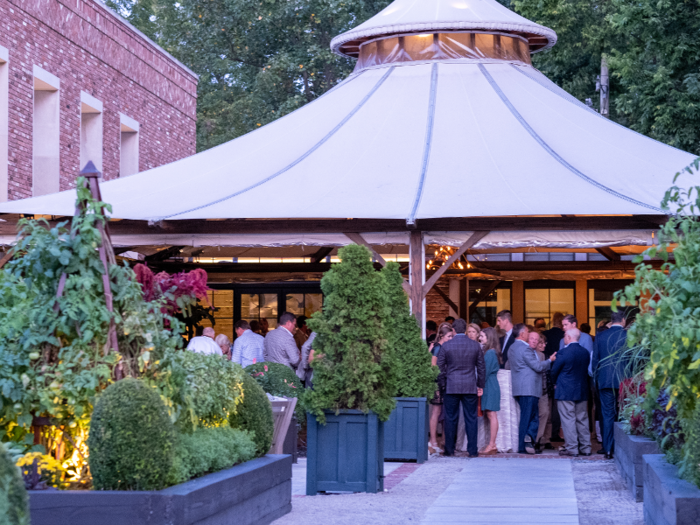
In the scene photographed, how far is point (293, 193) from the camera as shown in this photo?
12312 millimetres

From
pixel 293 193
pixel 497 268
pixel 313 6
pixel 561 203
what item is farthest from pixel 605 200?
pixel 313 6

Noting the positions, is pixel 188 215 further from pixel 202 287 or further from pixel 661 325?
pixel 661 325

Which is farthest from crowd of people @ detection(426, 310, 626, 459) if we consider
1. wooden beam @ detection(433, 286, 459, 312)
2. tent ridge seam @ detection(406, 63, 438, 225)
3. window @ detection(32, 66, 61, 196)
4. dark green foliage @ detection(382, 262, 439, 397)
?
window @ detection(32, 66, 61, 196)

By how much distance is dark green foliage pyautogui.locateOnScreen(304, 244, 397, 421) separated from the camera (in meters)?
7.89

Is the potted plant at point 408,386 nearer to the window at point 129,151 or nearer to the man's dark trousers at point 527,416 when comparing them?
the man's dark trousers at point 527,416

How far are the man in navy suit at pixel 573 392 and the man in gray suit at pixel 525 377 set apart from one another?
0.19 meters

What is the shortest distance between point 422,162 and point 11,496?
10.2m

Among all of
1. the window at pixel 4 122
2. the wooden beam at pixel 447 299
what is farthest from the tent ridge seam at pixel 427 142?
the window at pixel 4 122

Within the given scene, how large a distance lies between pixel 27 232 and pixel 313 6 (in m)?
26.3

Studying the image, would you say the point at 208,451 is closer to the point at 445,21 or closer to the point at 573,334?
the point at 573,334

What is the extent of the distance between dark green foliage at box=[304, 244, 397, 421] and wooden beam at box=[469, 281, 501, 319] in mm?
10713

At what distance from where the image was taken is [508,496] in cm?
807

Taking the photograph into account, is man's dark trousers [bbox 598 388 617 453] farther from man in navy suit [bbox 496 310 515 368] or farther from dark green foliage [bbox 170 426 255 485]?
dark green foliage [bbox 170 426 255 485]

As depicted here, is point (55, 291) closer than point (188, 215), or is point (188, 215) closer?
point (55, 291)
